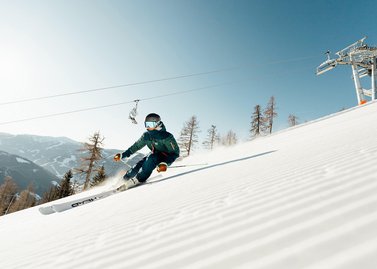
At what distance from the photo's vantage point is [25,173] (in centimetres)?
15325

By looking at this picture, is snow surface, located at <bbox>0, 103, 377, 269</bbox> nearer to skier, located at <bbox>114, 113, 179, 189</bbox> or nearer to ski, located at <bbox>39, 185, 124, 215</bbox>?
ski, located at <bbox>39, 185, 124, 215</bbox>

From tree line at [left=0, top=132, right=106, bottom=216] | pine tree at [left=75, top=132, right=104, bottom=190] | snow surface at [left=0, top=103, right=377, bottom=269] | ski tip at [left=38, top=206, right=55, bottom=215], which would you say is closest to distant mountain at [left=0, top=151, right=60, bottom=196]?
tree line at [left=0, top=132, right=106, bottom=216]

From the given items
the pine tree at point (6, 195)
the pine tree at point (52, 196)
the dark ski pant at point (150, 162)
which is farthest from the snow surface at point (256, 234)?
the pine tree at point (6, 195)

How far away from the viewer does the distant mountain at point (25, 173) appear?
139875 mm

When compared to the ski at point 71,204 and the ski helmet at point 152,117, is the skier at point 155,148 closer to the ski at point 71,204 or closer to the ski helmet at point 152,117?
the ski helmet at point 152,117

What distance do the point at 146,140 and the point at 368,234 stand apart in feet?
20.7

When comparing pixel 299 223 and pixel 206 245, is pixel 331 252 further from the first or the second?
pixel 206 245

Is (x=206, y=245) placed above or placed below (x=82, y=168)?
below

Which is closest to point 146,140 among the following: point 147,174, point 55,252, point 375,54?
point 147,174

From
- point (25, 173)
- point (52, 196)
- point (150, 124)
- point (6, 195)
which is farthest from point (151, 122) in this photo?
point (25, 173)

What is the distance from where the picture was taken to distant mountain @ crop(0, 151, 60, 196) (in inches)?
5507

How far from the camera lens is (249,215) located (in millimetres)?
1927

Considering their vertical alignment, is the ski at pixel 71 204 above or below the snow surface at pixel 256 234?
above

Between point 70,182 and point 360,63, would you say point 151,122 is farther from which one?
point 70,182
